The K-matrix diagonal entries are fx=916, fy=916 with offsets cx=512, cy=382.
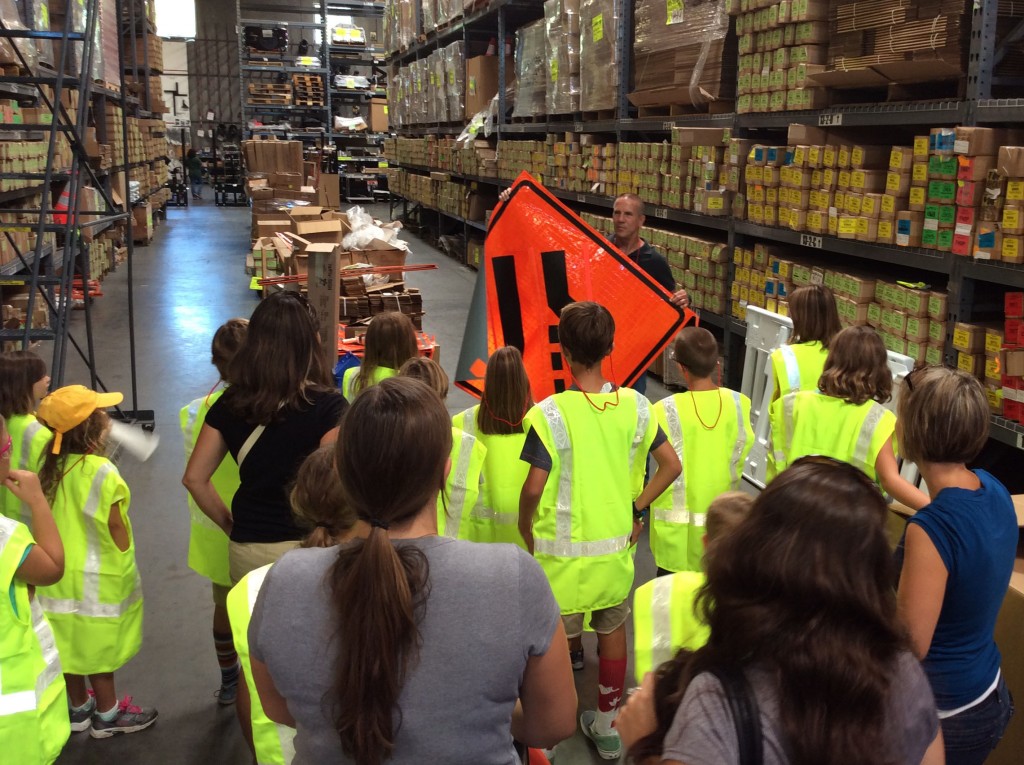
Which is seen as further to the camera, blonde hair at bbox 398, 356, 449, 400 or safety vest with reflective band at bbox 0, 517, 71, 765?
blonde hair at bbox 398, 356, 449, 400

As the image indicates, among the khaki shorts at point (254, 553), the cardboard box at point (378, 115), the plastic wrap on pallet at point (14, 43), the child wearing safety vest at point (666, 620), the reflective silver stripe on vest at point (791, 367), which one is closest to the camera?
the child wearing safety vest at point (666, 620)

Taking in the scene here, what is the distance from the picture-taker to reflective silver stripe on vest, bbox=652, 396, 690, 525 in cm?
350

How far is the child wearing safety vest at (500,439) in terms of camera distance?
3.20 metres

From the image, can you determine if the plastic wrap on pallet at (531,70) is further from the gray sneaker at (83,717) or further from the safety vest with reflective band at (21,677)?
the safety vest with reflective band at (21,677)

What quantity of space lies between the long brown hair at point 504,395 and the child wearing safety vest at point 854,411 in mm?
997

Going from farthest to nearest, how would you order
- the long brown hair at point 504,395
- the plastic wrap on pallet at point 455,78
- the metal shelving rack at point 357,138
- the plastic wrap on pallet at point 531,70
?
the metal shelving rack at point 357,138, the plastic wrap on pallet at point 455,78, the plastic wrap on pallet at point 531,70, the long brown hair at point 504,395

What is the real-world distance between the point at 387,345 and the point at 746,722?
2663mm

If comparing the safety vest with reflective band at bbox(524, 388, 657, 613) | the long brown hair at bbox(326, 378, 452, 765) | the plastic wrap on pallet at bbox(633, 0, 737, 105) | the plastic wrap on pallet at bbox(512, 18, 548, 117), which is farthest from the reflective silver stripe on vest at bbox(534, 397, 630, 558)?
the plastic wrap on pallet at bbox(512, 18, 548, 117)

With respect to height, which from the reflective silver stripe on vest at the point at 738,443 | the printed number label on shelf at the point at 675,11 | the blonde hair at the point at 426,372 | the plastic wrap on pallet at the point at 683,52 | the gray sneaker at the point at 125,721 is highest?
the printed number label on shelf at the point at 675,11

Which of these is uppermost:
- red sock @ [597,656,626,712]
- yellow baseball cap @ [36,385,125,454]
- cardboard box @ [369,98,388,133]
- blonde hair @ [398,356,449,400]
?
cardboard box @ [369,98,388,133]

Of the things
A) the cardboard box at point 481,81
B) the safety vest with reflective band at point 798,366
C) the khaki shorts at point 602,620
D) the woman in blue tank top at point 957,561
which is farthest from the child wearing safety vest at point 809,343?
the cardboard box at point 481,81

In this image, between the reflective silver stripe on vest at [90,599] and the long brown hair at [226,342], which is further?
the long brown hair at [226,342]

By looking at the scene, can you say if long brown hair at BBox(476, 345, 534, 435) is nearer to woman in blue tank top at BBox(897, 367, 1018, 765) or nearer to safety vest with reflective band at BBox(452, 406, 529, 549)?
safety vest with reflective band at BBox(452, 406, 529, 549)

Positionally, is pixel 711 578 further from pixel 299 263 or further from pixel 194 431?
pixel 299 263
